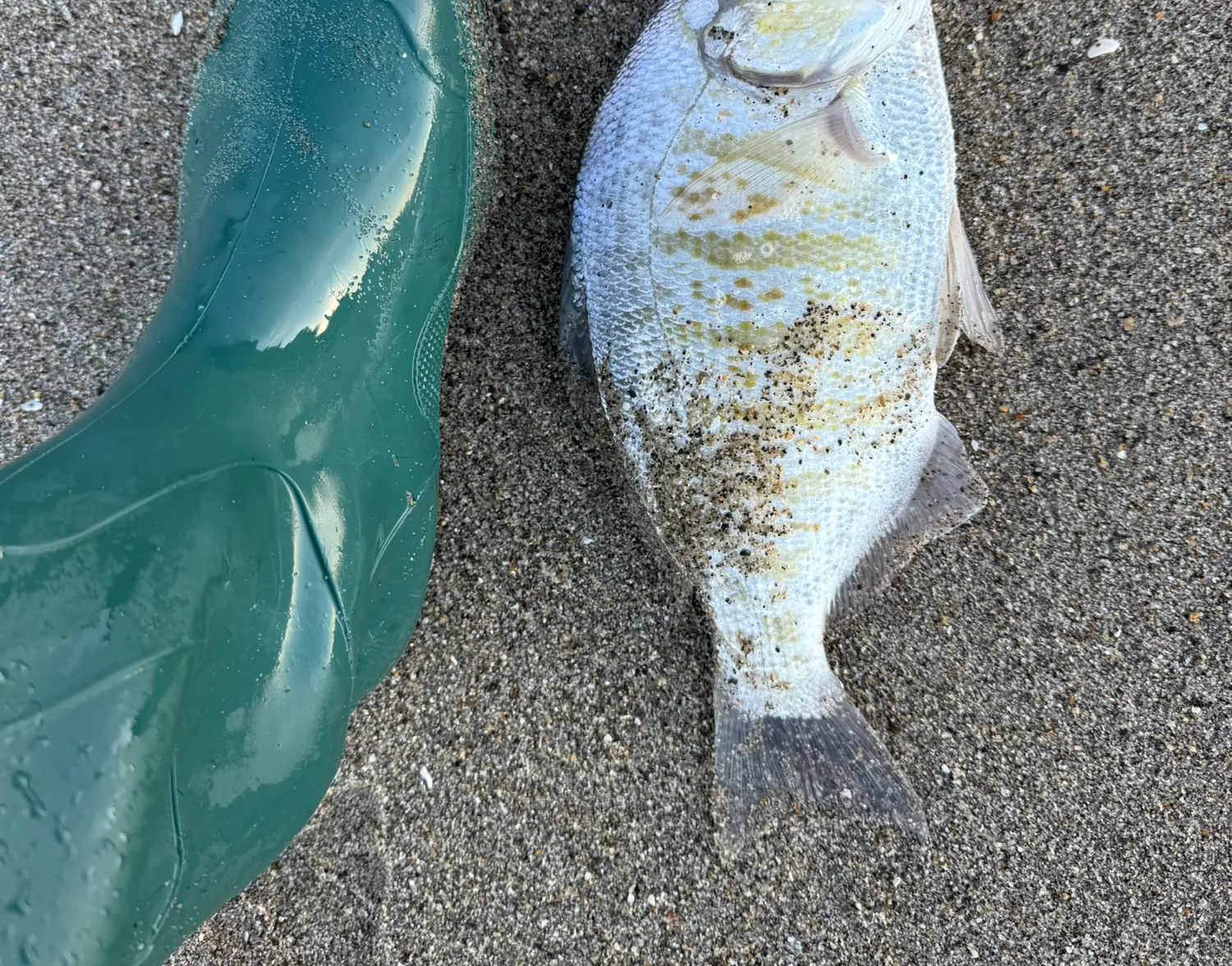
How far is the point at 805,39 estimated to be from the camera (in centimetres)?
121

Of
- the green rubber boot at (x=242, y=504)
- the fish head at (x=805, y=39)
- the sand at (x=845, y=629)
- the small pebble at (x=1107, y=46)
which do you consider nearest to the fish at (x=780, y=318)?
the fish head at (x=805, y=39)

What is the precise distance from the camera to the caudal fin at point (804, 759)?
1.38m

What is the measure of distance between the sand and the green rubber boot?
191mm

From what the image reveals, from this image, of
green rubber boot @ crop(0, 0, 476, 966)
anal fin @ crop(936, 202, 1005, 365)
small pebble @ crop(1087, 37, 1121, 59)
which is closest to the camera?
green rubber boot @ crop(0, 0, 476, 966)

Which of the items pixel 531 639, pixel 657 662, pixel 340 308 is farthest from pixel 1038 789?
pixel 340 308

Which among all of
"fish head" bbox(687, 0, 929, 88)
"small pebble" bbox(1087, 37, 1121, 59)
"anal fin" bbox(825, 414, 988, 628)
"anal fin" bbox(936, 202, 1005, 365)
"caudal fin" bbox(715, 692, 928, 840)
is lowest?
"caudal fin" bbox(715, 692, 928, 840)

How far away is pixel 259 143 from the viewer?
1.27 meters

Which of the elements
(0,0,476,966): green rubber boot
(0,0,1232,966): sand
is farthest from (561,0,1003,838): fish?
(0,0,476,966): green rubber boot

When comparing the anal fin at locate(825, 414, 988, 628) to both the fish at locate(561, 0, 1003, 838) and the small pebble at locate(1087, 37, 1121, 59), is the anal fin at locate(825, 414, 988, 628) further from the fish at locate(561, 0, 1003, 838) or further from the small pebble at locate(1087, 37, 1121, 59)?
the small pebble at locate(1087, 37, 1121, 59)

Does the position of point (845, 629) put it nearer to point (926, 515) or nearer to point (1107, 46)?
point (926, 515)

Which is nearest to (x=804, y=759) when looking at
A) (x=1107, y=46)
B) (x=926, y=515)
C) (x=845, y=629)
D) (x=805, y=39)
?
(x=845, y=629)

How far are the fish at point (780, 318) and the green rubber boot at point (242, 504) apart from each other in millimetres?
381

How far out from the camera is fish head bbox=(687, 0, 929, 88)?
1212mm

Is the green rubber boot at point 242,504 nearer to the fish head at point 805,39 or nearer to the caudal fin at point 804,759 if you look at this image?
the fish head at point 805,39
